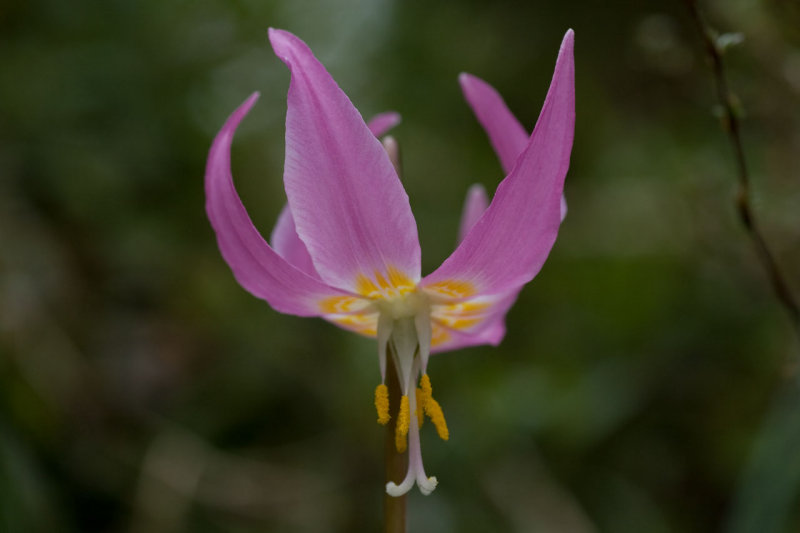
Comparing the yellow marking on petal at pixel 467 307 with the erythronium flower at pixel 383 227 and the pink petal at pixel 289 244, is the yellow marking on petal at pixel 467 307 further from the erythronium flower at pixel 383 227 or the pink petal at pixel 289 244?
the pink petal at pixel 289 244

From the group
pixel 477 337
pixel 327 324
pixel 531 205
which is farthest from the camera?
pixel 327 324

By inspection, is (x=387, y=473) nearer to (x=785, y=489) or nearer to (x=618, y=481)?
(x=785, y=489)

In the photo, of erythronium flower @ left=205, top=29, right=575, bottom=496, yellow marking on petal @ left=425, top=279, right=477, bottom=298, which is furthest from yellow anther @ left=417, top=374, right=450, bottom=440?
yellow marking on petal @ left=425, top=279, right=477, bottom=298

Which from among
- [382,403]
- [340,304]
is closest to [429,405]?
[382,403]

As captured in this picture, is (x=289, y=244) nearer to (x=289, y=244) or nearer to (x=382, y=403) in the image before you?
(x=289, y=244)

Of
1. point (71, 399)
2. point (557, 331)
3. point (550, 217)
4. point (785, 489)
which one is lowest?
point (557, 331)

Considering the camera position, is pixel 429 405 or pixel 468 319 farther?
pixel 468 319

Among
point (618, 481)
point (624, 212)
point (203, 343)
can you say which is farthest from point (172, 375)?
point (624, 212)
